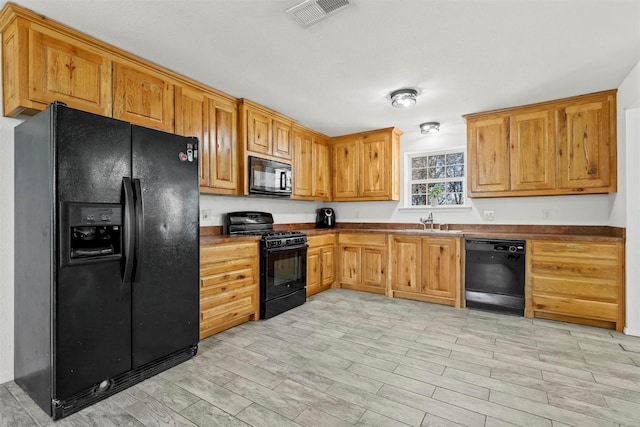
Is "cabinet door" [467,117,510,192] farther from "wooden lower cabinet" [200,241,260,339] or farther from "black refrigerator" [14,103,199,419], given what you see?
"black refrigerator" [14,103,199,419]

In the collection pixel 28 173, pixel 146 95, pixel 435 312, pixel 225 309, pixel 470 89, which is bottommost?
pixel 435 312

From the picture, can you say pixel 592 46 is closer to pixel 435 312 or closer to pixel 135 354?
pixel 435 312

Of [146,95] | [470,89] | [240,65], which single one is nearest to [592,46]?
[470,89]

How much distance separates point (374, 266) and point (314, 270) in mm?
890

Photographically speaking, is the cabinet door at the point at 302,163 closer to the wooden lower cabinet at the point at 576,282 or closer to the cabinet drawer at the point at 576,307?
the wooden lower cabinet at the point at 576,282

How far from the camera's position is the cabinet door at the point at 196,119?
2908 millimetres

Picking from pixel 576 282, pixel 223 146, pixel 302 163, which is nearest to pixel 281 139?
pixel 302 163

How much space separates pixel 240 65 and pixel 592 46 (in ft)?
9.42

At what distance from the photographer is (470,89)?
322 cm

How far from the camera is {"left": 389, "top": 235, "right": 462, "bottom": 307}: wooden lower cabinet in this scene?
12.6ft

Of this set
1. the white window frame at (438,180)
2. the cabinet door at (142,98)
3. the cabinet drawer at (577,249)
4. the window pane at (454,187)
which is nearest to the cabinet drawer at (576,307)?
the cabinet drawer at (577,249)

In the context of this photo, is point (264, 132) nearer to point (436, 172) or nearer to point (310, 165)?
point (310, 165)

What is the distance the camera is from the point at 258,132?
3.73 meters

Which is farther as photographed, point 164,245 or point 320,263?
point 320,263
